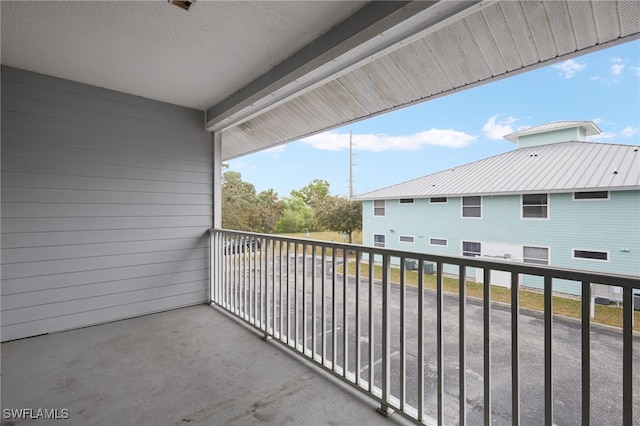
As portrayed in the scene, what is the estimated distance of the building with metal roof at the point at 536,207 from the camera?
1365mm

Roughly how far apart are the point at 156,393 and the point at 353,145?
8.98 feet

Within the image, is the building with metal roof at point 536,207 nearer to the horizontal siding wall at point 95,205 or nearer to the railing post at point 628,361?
the railing post at point 628,361

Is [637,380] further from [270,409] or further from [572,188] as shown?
[270,409]

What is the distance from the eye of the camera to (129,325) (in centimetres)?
315

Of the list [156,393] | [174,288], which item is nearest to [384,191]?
[156,393]

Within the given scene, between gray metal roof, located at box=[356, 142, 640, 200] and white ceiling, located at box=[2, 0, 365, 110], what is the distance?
132cm

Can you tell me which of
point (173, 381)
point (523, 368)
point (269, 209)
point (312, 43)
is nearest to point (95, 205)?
point (269, 209)

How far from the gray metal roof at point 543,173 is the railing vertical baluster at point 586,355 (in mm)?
579

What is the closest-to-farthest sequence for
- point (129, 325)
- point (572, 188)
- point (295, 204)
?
point (572, 188) → point (129, 325) → point (295, 204)

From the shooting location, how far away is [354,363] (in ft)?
7.39

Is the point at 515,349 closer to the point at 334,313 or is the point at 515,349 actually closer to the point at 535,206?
the point at 535,206

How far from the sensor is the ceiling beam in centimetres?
164

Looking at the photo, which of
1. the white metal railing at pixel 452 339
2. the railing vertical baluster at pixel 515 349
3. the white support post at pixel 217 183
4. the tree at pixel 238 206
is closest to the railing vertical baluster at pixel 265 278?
the white metal railing at pixel 452 339

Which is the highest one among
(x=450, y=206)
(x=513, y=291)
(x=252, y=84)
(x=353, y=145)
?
(x=252, y=84)
